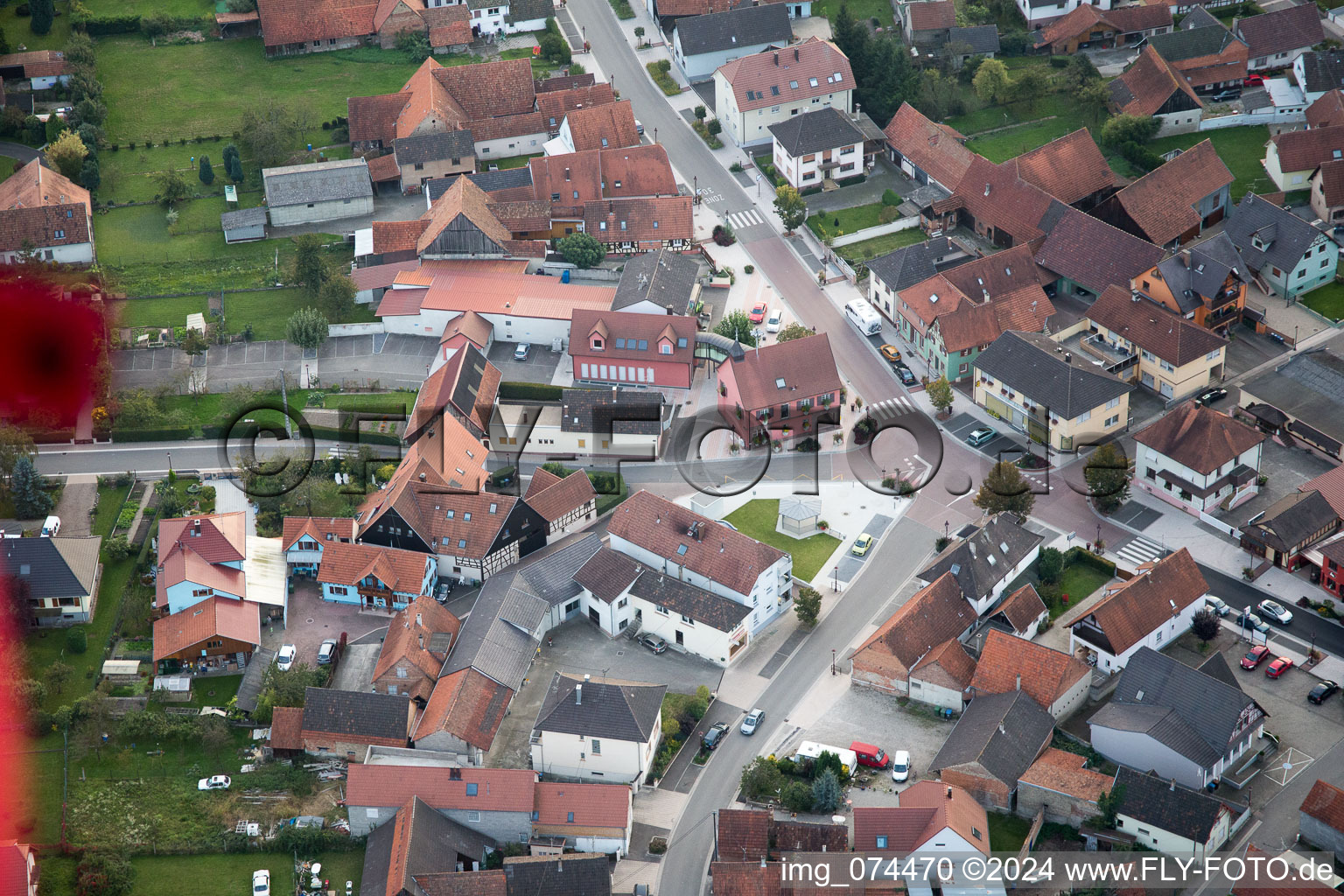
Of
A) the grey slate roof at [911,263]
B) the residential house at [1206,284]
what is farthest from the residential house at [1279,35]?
the grey slate roof at [911,263]

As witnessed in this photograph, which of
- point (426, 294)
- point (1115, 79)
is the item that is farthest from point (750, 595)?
point (1115, 79)

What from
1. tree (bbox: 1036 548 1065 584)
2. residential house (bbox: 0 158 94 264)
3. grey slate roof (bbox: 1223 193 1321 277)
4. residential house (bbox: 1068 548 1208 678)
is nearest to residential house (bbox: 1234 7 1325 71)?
grey slate roof (bbox: 1223 193 1321 277)

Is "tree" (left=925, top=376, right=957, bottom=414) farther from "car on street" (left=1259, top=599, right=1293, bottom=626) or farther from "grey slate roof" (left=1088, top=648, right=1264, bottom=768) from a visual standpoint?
"grey slate roof" (left=1088, top=648, right=1264, bottom=768)

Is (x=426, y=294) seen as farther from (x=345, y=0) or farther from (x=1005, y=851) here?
(x=1005, y=851)

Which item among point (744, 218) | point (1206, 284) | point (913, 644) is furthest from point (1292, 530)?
point (744, 218)

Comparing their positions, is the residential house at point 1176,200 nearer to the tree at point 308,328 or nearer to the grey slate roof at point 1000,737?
the grey slate roof at point 1000,737

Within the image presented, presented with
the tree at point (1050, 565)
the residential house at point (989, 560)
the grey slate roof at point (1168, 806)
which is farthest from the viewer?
the tree at point (1050, 565)
